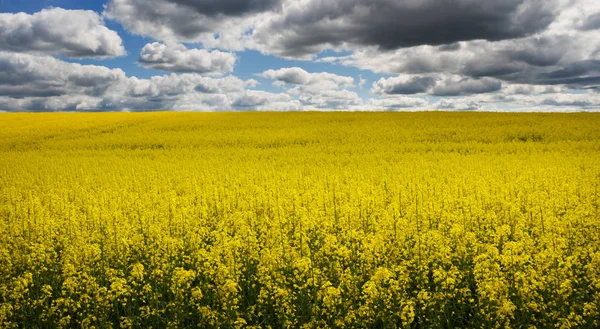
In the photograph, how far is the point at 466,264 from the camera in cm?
694

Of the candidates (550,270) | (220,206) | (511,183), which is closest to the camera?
(550,270)

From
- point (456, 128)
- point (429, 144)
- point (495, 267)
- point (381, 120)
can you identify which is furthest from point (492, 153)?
point (495, 267)

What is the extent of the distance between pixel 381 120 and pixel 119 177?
2490cm

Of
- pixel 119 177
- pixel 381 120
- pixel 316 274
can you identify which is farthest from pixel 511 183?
pixel 381 120

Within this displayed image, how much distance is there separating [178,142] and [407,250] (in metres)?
23.6

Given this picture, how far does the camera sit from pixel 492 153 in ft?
71.4

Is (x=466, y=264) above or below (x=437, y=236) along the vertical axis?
below

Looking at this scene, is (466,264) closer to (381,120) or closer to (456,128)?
(456,128)

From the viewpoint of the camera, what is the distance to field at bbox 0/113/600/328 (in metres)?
5.57

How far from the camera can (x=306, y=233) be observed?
27.7 ft

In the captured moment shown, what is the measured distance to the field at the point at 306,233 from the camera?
557cm

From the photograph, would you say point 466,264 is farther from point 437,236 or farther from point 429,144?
point 429,144

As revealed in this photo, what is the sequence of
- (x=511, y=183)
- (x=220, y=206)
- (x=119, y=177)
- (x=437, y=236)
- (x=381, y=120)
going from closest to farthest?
(x=437, y=236) < (x=220, y=206) < (x=511, y=183) < (x=119, y=177) < (x=381, y=120)

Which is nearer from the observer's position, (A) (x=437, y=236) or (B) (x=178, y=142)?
(A) (x=437, y=236)
